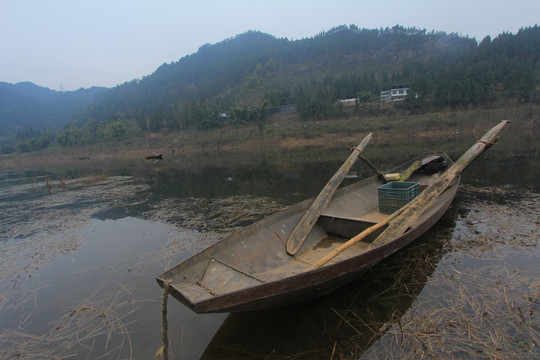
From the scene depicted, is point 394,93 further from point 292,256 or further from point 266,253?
point 266,253

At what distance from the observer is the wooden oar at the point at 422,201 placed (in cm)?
504

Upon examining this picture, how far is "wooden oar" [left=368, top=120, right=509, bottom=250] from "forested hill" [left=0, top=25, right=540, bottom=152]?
4555 cm

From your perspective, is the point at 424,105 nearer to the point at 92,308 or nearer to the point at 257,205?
the point at 257,205

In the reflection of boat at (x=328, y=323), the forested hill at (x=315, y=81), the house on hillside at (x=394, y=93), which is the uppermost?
the forested hill at (x=315, y=81)

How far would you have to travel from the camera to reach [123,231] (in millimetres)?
9188

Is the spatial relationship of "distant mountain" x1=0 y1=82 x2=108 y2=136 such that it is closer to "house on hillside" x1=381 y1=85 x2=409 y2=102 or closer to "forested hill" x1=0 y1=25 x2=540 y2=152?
"forested hill" x1=0 y1=25 x2=540 y2=152

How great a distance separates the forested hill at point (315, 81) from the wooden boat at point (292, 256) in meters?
48.6

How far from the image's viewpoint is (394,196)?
734cm

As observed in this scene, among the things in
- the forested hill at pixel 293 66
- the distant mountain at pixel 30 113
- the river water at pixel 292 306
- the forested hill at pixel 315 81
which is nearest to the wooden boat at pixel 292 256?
the river water at pixel 292 306

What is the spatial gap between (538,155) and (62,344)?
2364 cm

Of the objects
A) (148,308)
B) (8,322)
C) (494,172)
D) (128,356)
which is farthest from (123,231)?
(494,172)

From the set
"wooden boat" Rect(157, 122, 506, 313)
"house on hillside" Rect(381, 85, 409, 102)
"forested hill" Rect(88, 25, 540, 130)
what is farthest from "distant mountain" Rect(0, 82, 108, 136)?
"wooden boat" Rect(157, 122, 506, 313)

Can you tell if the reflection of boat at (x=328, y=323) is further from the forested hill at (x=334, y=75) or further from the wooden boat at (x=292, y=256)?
the forested hill at (x=334, y=75)

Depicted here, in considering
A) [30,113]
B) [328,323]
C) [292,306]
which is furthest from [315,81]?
[30,113]
